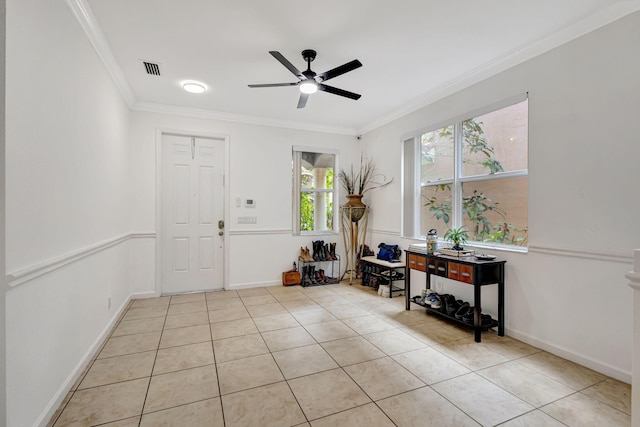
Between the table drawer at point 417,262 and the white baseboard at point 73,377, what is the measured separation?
330 cm

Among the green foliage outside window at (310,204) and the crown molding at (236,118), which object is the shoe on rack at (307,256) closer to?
the green foliage outside window at (310,204)

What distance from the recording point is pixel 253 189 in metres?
4.74

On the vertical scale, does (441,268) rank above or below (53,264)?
below

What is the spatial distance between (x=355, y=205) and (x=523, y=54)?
114 inches

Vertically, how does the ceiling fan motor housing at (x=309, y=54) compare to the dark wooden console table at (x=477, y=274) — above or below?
above

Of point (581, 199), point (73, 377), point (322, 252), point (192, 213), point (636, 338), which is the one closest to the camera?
point (636, 338)

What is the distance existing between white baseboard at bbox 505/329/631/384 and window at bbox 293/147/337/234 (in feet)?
10.4

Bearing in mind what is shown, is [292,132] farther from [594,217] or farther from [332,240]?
[594,217]

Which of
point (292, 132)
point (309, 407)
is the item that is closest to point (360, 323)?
point (309, 407)

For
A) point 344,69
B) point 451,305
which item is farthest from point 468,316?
point 344,69

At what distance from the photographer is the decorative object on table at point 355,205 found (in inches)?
195

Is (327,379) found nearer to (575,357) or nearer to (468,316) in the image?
(468,316)

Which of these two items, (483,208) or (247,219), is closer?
(483,208)

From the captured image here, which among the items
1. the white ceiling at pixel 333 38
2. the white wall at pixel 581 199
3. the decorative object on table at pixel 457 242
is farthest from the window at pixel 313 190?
the white wall at pixel 581 199
